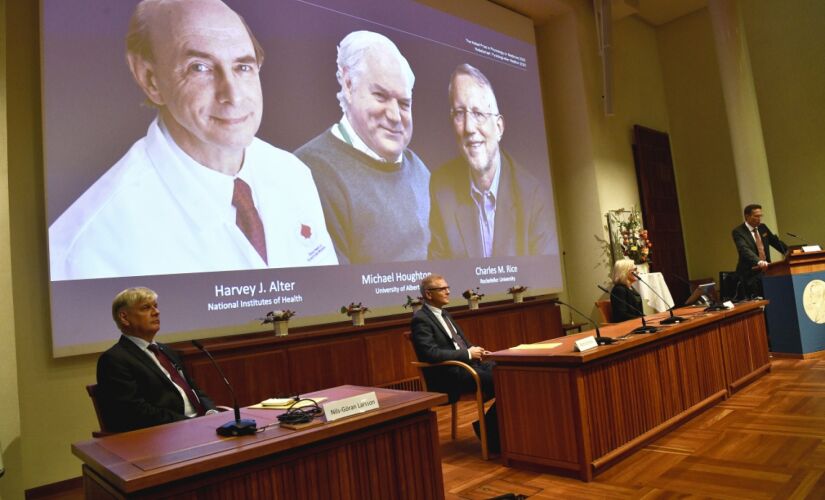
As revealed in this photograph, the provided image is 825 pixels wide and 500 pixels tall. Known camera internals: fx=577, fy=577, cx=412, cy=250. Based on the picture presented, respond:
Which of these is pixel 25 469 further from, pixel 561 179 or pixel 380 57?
pixel 561 179

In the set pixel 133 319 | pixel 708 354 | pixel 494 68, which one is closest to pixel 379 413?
pixel 133 319

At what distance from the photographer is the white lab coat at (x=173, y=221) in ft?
11.8

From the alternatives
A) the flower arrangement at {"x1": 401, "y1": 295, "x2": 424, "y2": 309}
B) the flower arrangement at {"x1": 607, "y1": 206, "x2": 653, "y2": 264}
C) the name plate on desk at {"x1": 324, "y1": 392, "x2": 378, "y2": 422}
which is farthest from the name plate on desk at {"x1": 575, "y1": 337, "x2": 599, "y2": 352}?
the flower arrangement at {"x1": 607, "y1": 206, "x2": 653, "y2": 264}

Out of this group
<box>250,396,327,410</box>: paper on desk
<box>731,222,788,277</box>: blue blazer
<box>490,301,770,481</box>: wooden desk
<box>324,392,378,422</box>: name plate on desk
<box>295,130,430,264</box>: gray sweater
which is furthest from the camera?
<box>731,222,788,277</box>: blue blazer

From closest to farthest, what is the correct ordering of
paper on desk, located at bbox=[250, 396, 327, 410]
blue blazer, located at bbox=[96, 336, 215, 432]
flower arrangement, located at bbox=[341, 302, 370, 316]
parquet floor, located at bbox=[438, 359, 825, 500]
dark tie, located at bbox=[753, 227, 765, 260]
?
paper on desk, located at bbox=[250, 396, 327, 410] → blue blazer, located at bbox=[96, 336, 215, 432] → parquet floor, located at bbox=[438, 359, 825, 500] → flower arrangement, located at bbox=[341, 302, 370, 316] → dark tie, located at bbox=[753, 227, 765, 260]

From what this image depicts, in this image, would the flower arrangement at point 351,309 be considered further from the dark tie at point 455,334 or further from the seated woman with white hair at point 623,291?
the seated woman with white hair at point 623,291

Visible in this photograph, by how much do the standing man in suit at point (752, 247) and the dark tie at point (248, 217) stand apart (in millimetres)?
4625

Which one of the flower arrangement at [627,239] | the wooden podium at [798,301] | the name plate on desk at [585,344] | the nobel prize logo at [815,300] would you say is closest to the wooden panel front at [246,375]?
the name plate on desk at [585,344]

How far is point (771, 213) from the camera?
748 centimetres

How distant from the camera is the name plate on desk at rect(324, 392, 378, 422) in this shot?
1.86m

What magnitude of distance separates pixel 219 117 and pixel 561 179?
16.9 feet

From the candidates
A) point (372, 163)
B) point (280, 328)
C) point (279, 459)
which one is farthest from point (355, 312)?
point (279, 459)

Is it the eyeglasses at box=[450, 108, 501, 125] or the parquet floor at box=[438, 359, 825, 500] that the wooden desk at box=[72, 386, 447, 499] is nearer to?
the parquet floor at box=[438, 359, 825, 500]

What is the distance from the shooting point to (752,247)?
229 inches
